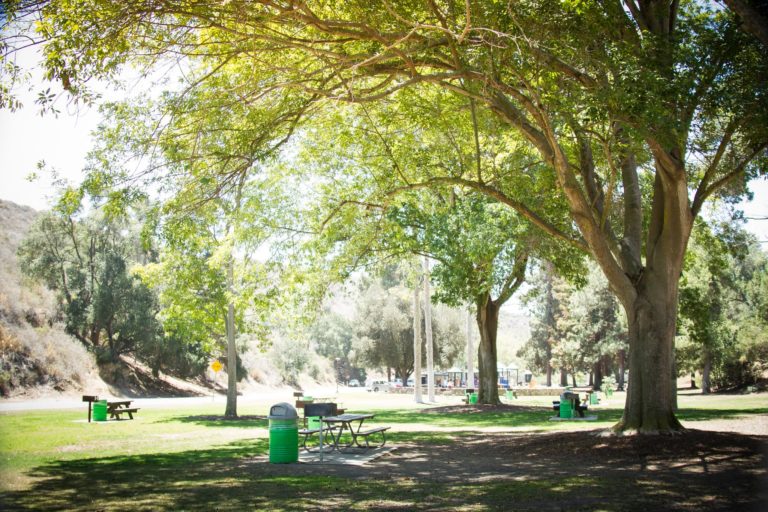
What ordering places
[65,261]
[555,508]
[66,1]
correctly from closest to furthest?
[555,508], [66,1], [65,261]

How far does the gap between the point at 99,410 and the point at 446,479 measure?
639 inches

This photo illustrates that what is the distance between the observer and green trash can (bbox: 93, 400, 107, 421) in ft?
71.6

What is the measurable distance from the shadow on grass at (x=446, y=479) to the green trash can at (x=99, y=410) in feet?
32.5

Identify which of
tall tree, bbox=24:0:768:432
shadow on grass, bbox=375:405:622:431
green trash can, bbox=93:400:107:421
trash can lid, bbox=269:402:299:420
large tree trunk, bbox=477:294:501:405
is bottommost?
shadow on grass, bbox=375:405:622:431

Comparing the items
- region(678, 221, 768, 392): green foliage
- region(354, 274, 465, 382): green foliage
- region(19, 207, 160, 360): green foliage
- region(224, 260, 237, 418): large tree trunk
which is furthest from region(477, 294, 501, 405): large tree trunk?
region(354, 274, 465, 382): green foliage

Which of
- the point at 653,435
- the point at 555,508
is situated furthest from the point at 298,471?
the point at 653,435

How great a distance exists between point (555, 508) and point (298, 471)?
4.89 metres

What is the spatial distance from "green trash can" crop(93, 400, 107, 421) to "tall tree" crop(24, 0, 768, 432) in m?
13.9

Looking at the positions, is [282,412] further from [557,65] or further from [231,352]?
[231,352]

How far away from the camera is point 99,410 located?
21.9 meters

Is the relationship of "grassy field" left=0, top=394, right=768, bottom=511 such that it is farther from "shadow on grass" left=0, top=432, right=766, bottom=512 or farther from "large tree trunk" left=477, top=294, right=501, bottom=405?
"large tree trunk" left=477, top=294, right=501, bottom=405

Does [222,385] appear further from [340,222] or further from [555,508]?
[555,508]

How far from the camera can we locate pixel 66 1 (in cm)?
864

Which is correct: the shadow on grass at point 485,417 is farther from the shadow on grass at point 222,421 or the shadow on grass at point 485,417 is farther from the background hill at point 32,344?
the background hill at point 32,344
